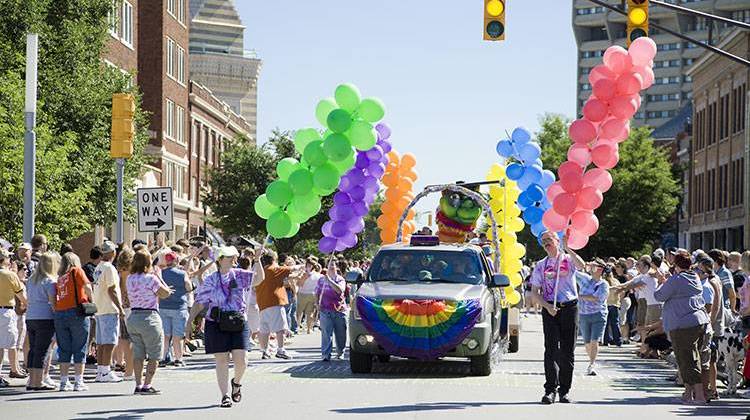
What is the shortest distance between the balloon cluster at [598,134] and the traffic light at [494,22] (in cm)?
199

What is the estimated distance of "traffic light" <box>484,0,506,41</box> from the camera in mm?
18734

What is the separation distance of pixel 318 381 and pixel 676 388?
191 inches

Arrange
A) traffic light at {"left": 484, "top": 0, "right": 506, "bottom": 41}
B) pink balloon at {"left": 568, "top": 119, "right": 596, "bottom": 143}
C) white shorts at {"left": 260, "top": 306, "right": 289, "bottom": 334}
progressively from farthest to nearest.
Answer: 1. white shorts at {"left": 260, "top": 306, "right": 289, "bottom": 334}
2. pink balloon at {"left": 568, "top": 119, "right": 596, "bottom": 143}
3. traffic light at {"left": 484, "top": 0, "right": 506, "bottom": 41}

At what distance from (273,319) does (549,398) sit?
8071 mm

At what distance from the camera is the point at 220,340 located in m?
15.2

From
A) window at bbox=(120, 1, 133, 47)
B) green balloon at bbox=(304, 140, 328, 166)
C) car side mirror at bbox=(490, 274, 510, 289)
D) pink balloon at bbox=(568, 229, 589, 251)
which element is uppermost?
window at bbox=(120, 1, 133, 47)

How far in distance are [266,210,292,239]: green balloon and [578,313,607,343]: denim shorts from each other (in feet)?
16.9

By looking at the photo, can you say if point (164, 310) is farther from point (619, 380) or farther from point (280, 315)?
point (619, 380)

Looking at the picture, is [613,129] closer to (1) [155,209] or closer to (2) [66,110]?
(1) [155,209]

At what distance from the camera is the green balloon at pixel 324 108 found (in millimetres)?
24297

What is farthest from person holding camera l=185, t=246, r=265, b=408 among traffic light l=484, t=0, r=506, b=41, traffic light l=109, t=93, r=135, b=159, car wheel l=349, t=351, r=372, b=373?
traffic light l=109, t=93, r=135, b=159

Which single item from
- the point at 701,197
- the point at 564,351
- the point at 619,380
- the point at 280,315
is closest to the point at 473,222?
the point at 280,315

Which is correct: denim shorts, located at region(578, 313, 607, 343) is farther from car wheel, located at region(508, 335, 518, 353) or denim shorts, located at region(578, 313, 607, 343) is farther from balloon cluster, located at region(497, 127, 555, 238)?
balloon cluster, located at region(497, 127, 555, 238)

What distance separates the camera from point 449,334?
1923 cm
